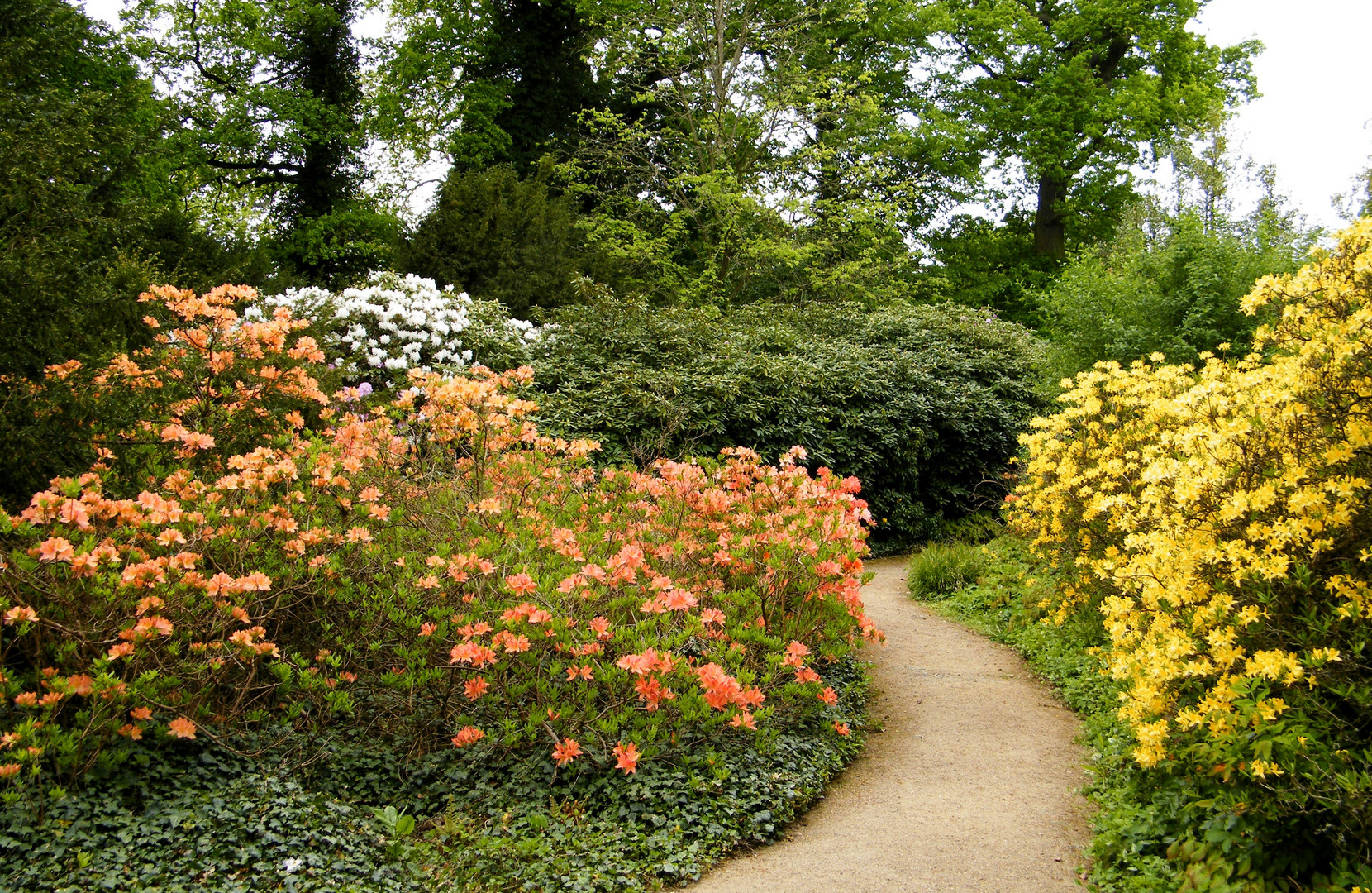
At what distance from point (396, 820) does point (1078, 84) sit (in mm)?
20866

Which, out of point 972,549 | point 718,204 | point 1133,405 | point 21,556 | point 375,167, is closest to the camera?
point 21,556

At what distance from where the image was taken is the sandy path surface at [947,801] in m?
3.53

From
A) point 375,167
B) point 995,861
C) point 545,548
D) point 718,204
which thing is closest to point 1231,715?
point 995,861

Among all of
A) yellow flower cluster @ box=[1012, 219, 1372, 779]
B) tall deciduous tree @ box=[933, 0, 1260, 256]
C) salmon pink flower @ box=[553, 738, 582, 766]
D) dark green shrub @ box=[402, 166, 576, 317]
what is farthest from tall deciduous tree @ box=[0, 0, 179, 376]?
tall deciduous tree @ box=[933, 0, 1260, 256]

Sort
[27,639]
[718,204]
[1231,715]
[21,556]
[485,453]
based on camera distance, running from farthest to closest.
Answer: [718,204] < [485,453] < [27,639] < [21,556] < [1231,715]

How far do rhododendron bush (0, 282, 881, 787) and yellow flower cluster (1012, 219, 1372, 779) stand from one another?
1647 millimetres

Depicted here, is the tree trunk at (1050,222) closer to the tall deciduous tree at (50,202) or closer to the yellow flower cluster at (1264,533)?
the yellow flower cluster at (1264,533)

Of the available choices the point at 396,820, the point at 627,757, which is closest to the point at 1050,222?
the point at 627,757

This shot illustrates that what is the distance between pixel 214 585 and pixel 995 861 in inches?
131

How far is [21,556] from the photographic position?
130 inches

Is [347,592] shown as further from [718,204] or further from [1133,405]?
[718,204]

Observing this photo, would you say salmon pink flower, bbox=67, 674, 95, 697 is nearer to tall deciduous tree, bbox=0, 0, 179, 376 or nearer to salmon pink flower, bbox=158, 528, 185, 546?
salmon pink flower, bbox=158, 528, 185, 546

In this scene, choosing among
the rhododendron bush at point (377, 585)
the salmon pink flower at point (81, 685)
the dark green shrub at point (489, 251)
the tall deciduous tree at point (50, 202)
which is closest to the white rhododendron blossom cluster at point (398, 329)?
the dark green shrub at point (489, 251)

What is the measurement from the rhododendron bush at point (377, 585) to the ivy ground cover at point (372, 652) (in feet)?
0.06
